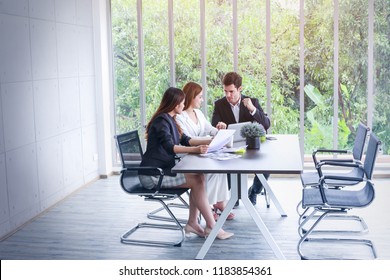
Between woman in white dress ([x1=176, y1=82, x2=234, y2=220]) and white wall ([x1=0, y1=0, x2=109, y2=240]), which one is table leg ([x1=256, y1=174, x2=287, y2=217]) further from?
white wall ([x1=0, y1=0, x2=109, y2=240])

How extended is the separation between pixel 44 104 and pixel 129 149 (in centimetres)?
140

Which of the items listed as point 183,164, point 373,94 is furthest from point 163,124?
point 373,94

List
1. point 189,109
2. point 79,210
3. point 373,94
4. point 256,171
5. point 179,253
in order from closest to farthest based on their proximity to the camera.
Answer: point 256,171 → point 179,253 → point 189,109 → point 79,210 → point 373,94

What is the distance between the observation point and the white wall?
6.08 metres

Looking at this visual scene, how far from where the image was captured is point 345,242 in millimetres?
5605

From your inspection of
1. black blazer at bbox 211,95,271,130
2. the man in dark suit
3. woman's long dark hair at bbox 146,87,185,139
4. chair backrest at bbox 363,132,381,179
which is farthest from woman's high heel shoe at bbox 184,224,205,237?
chair backrest at bbox 363,132,381,179

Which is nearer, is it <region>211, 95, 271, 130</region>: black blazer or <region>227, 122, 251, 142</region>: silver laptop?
<region>227, 122, 251, 142</region>: silver laptop

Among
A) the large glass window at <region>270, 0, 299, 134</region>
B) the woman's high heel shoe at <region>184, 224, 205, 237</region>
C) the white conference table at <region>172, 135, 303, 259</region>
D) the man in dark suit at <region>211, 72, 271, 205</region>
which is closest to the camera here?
the white conference table at <region>172, 135, 303, 259</region>

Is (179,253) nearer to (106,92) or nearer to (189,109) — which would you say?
(189,109)

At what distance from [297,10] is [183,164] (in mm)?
4103

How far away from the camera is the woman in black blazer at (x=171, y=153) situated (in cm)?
557

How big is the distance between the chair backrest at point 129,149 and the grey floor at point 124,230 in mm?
701

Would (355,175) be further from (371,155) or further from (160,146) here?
(160,146)

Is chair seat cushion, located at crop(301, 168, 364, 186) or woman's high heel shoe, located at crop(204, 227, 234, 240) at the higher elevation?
chair seat cushion, located at crop(301, 168, 364, 186)
